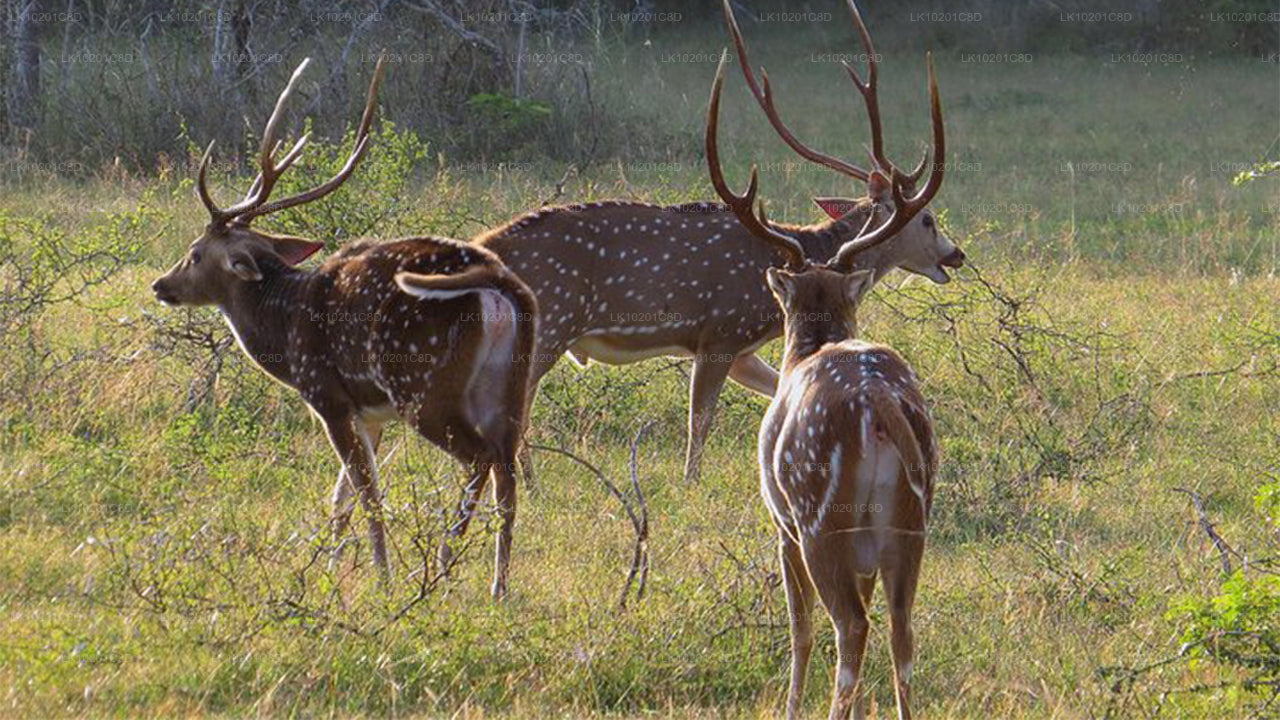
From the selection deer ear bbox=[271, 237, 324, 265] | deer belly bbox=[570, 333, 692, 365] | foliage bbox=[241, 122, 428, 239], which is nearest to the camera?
deer ear bbox=[271, 237, 324, 265]

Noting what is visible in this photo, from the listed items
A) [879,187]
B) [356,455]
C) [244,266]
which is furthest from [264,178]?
[879,187]

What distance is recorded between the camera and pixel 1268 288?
1251cm

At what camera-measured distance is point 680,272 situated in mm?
9039

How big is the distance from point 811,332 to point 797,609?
100cm

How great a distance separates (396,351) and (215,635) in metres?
1.49

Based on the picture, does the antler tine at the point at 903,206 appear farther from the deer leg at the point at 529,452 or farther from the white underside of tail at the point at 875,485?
the deer leg at the point at 529,452

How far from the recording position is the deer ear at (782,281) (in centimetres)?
657

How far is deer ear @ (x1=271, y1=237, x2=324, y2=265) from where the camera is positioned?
8094mm

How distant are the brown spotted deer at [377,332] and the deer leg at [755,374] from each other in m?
2.05

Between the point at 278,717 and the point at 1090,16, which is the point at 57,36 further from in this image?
the point at 278,717

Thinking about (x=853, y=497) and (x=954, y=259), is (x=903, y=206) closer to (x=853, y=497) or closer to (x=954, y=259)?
(x=853, y=497)

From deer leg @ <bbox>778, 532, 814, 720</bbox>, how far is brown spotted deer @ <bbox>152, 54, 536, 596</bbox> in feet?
3.91

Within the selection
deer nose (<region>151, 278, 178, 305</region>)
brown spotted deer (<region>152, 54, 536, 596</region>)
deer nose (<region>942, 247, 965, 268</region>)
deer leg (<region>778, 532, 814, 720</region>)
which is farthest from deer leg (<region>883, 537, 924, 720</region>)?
deer nose (<region>942, 247, 965, 268</region>)

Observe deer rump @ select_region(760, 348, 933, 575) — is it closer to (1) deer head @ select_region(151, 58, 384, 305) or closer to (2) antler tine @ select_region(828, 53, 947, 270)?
(2) antler tine @ select_region(828, 53, 947, 270)
